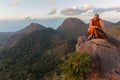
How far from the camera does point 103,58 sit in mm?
25547

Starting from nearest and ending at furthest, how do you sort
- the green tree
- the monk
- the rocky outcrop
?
1. the green tree
2. the rocky outcrop
3. the monk

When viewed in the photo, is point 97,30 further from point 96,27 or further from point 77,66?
point 77,66

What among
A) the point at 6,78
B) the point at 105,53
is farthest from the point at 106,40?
the point at 6,78

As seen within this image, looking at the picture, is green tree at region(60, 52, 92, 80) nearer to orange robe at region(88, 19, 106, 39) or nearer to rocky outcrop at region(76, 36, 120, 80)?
rocky outcrop at region(76, 36, 120, 80)

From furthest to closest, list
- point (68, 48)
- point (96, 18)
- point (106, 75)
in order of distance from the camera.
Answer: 1. point (68, 48)
2. point (96, 18)
3. point (106, 75)

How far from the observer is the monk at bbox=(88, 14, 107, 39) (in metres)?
26.7

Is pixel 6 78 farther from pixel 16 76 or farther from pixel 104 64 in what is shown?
pixel 104 64

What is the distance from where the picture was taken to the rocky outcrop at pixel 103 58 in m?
25.3

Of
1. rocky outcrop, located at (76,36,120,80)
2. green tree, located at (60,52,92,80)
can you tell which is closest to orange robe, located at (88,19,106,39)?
rocky outcrop, located at (76,36,120,80)

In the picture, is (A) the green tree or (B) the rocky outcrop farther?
(B) the rocky outcrop

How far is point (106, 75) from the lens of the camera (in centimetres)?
2527

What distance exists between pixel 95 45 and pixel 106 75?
2.78 m

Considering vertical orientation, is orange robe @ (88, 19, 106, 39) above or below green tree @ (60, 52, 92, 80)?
above

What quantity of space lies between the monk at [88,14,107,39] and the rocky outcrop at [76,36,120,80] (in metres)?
0.79
